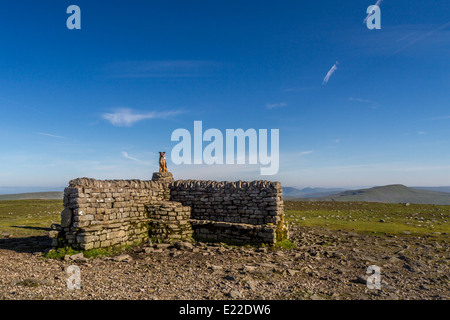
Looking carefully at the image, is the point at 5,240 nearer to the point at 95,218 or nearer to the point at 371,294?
the point at 95,218

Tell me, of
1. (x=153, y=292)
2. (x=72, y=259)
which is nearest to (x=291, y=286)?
(x=153, y=292)

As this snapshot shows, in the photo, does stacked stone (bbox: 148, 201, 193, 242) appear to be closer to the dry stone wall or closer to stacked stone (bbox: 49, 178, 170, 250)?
the dry stone wall

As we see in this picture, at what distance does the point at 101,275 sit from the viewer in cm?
802

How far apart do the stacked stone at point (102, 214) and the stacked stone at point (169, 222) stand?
15.6 inches

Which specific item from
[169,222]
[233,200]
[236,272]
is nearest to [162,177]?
[169,222]

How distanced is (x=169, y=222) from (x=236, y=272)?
18.4 ft

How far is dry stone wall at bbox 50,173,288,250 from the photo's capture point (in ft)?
35.5

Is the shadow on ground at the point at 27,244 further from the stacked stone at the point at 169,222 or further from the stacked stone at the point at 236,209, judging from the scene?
the stacked stone at the point at 236,209

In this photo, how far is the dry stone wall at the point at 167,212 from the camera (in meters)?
10.8

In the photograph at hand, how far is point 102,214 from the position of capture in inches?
454

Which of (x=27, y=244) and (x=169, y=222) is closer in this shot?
(x=27, y=244)

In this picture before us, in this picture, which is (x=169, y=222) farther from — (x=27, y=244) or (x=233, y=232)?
(x=27, y=244)

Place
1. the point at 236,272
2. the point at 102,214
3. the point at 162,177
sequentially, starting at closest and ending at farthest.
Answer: the point at 236,272
the point at 102,214
the point at 162,177

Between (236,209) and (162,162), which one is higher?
(162,162)
